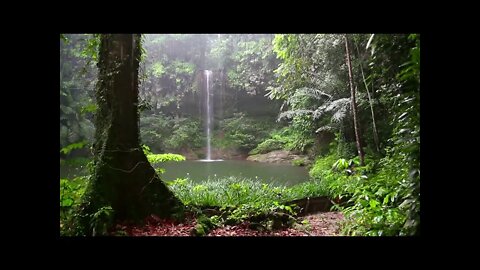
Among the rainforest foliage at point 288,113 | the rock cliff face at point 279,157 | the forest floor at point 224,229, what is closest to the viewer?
the rainforest foliage at point 288,113

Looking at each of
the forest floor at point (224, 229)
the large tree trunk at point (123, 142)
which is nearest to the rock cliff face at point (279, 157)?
the forest floor at point (224, 229)

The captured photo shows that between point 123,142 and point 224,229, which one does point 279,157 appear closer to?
point 224,229

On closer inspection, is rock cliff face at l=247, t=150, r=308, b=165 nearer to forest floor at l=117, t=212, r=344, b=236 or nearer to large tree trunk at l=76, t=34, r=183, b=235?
forest floor at l=117, t=212, r=344, b=236

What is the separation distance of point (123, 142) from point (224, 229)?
1.45 meters

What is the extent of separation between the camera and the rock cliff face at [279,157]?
1333cm

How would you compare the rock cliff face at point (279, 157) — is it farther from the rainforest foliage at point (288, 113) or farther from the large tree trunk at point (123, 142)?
the large tree trunk at point (123, 142)

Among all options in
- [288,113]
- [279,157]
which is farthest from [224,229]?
[279,157]

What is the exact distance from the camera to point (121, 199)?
3314 mm

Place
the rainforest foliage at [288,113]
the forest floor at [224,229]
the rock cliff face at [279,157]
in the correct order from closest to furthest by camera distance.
Answer: 1. the rainforest foliage at [288,113]
2. the forest floor at [224,229]
3. the rock cliff face at [279,157]

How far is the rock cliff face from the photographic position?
43.7ft

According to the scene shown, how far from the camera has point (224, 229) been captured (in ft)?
11.7

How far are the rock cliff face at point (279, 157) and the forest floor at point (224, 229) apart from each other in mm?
8436
